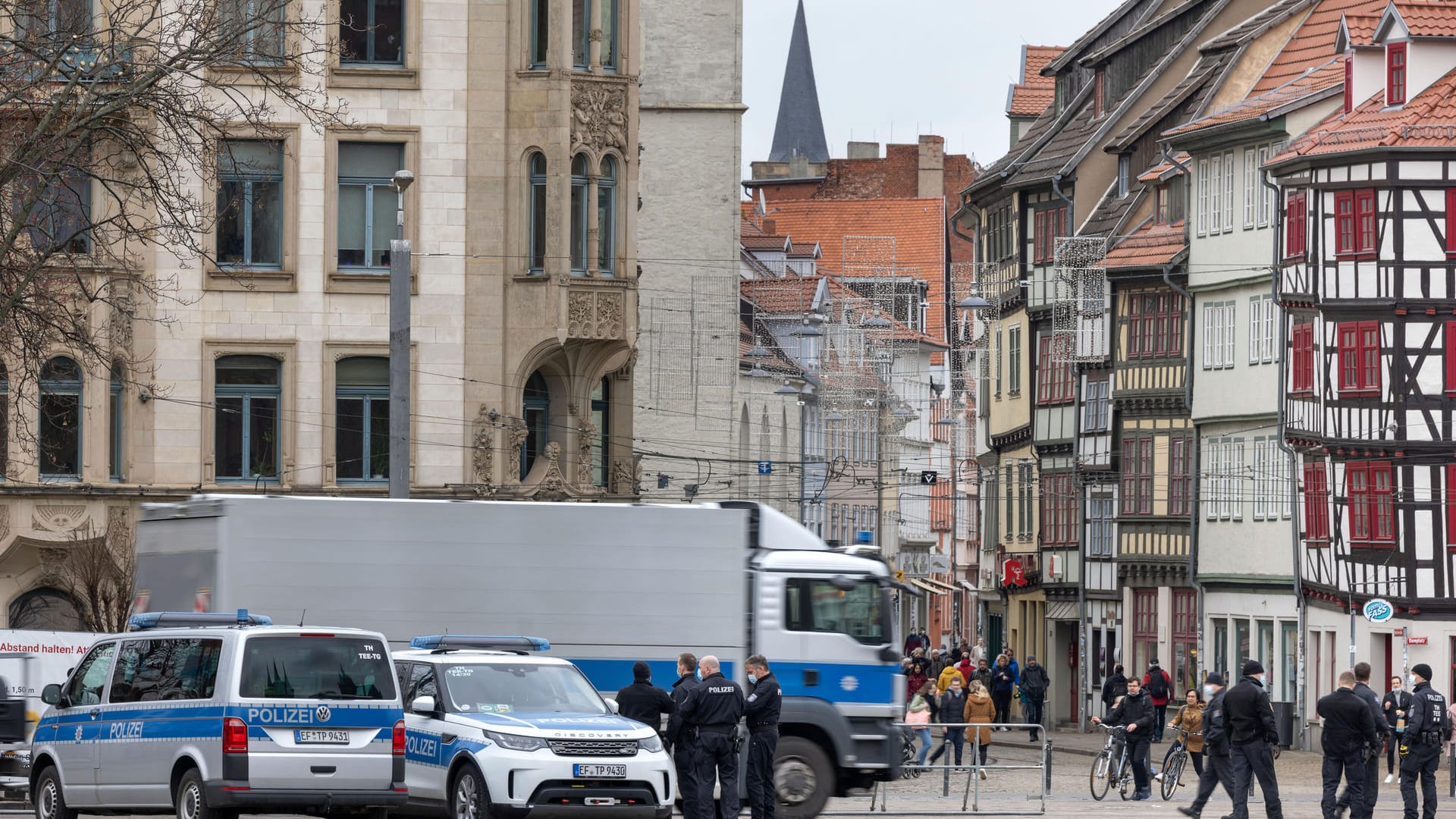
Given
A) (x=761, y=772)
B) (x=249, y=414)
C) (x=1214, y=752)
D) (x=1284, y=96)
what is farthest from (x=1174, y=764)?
(x=1284, y=96)

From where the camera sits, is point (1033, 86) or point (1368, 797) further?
point (1033, 86)

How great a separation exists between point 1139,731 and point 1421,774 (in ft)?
20.3

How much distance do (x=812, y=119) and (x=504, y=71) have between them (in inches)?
3774

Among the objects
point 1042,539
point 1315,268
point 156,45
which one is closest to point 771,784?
point 156,45

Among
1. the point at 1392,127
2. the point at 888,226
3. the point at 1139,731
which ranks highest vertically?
the point at 888,226

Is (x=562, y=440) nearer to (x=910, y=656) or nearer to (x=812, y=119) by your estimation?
(x=910, y=656)

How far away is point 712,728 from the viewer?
2247cm

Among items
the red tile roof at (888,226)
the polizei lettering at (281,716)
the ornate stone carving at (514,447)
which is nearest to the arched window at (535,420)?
the ornate stone carving at (514,447)

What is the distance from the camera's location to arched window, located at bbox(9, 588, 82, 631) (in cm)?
4341

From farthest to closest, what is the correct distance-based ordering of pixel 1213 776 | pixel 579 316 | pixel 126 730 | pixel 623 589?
pixel 579 316 < pixel 623 589 < pixel 1213 776 < pixel 126 730

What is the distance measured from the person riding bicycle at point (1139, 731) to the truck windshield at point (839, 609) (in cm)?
735

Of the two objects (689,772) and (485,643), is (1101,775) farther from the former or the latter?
(689,772)

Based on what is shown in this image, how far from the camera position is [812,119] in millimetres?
138875

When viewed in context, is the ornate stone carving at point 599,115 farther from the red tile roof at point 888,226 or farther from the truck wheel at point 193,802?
the red tile roof at point 888,226
